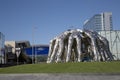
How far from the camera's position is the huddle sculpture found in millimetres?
52562

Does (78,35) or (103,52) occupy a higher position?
(78,35)

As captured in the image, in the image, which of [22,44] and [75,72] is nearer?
→ [75,72]

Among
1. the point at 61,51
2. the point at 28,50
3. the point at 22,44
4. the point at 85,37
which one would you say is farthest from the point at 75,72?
the point at 22,44

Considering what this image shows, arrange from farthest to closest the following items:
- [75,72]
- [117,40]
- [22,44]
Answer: [22,44] < [117,40] < [75,72]

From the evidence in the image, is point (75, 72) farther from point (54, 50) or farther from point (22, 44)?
point (22, 44)

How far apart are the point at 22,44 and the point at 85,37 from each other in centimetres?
10378

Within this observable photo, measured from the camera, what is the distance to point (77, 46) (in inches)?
2093

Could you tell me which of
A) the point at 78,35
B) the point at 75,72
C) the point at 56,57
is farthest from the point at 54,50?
the point at 75,72

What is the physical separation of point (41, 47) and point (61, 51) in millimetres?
81362

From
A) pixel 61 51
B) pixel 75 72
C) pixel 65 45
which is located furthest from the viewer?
pixel 65 45

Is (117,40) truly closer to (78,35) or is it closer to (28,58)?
(78,35)

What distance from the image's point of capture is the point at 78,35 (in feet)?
177

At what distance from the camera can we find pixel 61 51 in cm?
5356

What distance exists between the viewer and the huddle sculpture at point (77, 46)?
52562 mm
